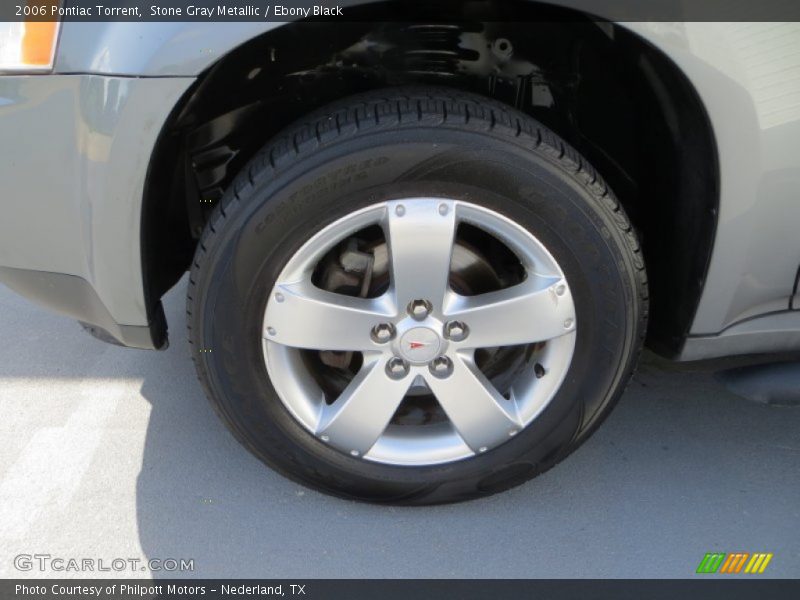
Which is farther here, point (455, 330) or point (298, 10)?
point (455, 330)

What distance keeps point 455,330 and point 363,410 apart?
0.28 m

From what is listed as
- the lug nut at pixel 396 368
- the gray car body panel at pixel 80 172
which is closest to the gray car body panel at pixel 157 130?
the gray car body panel at pixel 80 172

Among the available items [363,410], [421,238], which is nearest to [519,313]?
[421,238]

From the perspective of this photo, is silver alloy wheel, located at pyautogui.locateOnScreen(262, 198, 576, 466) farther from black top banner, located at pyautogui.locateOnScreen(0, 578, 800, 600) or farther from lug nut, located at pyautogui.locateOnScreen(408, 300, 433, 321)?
black top banner, located at pyautogui.locateOnScreen(0, 578, 800, 600)

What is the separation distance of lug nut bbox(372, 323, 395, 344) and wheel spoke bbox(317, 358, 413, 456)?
5 cm

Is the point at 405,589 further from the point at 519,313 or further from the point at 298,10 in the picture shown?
the point at 298,10

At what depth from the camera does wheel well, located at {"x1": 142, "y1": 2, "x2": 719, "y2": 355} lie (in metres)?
1.43

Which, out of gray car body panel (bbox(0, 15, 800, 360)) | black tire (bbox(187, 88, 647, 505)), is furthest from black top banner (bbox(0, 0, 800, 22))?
black tire (bbox(187, 88, 647, 505))

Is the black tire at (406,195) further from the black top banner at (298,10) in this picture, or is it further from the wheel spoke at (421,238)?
the black top banner at (298,10)

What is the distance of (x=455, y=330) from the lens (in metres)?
1.50

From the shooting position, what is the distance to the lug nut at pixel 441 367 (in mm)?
1539

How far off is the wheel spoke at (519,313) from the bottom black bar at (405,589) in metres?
0.53

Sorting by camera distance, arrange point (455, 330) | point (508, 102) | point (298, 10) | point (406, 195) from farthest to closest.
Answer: point (508, 102) < point (455, 330) < point (406, 195) < point (298, 10)

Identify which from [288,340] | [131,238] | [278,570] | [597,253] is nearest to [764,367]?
[597,253]
